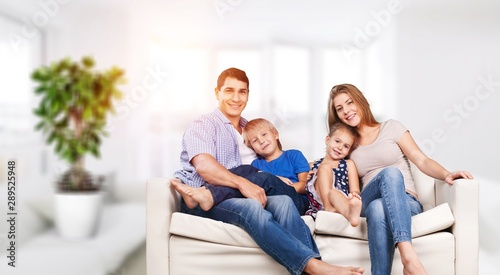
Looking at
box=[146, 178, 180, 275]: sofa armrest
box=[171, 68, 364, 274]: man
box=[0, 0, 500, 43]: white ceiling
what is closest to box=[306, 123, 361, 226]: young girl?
box=[171, 68, 364, 274]: man

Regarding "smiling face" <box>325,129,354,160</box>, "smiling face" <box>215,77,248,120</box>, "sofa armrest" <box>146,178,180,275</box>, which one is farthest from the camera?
"smiling face" <box>215,77,248,120</box>

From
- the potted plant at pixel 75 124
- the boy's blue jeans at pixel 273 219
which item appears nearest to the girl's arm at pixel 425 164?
the boy's blue jeans at pixel 273 219

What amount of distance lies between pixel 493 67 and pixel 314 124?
1.13 meters

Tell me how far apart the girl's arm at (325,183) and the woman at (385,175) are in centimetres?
15

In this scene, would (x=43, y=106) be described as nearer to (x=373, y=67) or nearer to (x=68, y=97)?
(x=68, y=97)

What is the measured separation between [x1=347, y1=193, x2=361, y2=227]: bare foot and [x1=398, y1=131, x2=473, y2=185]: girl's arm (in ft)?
1.52

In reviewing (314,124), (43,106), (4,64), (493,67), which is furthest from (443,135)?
(4,64)

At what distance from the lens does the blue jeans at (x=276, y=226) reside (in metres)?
2.38

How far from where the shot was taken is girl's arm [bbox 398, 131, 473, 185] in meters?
2.64

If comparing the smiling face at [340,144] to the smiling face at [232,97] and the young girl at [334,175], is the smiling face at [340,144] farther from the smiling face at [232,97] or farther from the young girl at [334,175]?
the smiling face at [232,97]

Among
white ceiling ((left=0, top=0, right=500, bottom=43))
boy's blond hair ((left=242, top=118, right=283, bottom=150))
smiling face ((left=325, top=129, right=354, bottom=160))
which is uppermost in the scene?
white ceiling ((left=0, top=0, right=500, bottom=43))

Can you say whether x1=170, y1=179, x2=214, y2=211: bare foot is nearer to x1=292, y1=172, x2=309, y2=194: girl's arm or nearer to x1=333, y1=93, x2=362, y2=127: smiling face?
x1=292, y1=172, x2=309, y2=194: girl's arm

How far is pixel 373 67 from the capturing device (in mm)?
3625

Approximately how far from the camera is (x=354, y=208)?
246 cm
